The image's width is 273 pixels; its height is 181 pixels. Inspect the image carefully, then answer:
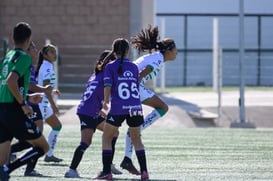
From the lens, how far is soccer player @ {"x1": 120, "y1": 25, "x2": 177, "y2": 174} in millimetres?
13555

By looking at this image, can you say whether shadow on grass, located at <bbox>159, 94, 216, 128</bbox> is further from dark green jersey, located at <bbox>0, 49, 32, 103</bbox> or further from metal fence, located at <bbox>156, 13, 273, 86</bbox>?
dark green jersey, located at <bbox>0, 49, 32, 103</bbox>

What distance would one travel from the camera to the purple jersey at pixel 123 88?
12398mm

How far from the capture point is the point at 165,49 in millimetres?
14023

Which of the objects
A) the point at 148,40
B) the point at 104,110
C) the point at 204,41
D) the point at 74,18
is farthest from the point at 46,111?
the point at 204,41

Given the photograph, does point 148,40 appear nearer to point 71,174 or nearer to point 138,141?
point 138,141

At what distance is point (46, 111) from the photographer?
15.4 metres

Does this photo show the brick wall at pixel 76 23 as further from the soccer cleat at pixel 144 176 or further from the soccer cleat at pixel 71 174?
the soccer cleat at pixel 144 176

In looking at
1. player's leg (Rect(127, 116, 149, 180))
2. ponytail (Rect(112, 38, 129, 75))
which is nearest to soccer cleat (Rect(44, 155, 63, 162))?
player's leg (Rect(127, 116, 149, 180))

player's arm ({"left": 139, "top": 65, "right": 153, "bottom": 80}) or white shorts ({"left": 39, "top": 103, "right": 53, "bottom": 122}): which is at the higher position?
player's arm ({"left": 139, "top": 65, "right": 153, "bottom": 80})

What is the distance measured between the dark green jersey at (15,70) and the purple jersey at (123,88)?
1.31 metres

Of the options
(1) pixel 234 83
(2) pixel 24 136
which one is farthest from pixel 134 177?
(1) pixel 234 83

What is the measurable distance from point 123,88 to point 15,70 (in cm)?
168

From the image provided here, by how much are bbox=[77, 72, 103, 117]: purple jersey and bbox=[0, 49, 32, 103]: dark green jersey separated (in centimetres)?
193

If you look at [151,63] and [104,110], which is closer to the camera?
[104,110]
